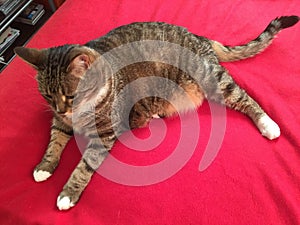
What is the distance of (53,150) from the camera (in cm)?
113

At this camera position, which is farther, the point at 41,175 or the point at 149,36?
the point at 149,36

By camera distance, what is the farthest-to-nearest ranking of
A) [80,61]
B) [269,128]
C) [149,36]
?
[149,36] < [269,128] < [80,61]

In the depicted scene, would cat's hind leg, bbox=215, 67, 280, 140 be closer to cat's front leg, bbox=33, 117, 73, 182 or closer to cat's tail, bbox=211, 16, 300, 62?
cat's tail, bbox=211, 16, 300, 62

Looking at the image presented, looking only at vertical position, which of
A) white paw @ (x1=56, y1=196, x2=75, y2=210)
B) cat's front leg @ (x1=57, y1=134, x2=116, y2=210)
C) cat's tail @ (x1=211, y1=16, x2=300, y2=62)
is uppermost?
cat's tail @ (x1=211, y1=16, x2=300, y2=62)

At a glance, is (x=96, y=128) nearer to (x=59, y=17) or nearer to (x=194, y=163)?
(x=194, y=163)

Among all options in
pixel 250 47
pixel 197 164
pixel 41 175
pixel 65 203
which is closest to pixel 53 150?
pixel 41 175

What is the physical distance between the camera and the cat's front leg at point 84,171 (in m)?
1.00

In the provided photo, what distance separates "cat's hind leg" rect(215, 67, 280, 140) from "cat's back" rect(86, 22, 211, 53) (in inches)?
5.7

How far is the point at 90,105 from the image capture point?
114cm

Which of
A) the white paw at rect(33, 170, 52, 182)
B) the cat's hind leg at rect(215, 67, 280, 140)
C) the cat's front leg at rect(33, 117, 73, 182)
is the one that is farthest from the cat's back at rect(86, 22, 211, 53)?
the white paw at rect(33, 170, 52, 182)

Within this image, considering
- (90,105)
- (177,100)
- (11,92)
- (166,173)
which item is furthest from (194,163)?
(11,92)

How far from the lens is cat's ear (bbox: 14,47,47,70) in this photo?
3.31ft

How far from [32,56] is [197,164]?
0.63 meters

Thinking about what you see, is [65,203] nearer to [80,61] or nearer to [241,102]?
[80,61]
